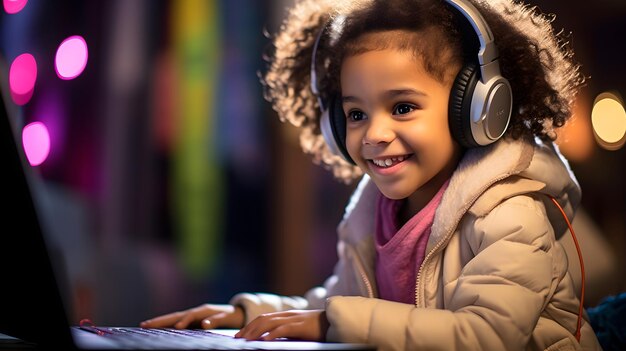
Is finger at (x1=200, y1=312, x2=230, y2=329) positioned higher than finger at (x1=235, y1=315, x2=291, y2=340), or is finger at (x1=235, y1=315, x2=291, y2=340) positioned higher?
finger at (x1=235, y1=315, x2=291, y2=340)

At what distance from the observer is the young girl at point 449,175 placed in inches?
34.5

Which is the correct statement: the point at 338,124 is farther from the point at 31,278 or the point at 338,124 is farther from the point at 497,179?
the point at 31,278

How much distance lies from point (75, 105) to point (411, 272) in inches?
71.9

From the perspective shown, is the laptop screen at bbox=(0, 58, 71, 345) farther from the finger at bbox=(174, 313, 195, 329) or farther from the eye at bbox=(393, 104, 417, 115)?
the eye at bbox=(393, 104, 417, 115)

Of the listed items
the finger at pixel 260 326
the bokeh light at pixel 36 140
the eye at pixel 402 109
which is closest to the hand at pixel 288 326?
the finger at pixel 260 326

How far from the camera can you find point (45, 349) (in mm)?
703

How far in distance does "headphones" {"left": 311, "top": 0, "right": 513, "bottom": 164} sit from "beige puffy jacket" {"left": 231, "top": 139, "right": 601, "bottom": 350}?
1.7 inches

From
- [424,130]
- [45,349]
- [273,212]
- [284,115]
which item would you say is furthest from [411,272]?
[273,212]

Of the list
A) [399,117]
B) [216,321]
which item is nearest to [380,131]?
[399,117]

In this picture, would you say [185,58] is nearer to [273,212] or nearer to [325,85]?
[273,212]

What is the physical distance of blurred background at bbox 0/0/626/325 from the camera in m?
2.51

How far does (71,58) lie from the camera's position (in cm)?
253

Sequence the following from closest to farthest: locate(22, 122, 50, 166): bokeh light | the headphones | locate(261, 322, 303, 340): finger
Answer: locate(261, 322, 303, 340): finger
the headphones
locate(22, 122, 50, 166): bokeh light

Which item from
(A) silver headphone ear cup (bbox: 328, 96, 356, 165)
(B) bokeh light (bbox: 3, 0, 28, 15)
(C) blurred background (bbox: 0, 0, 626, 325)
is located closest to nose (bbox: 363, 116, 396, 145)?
(A) silver headphone ear cup (bbox: 328, 96, 356, 165)
